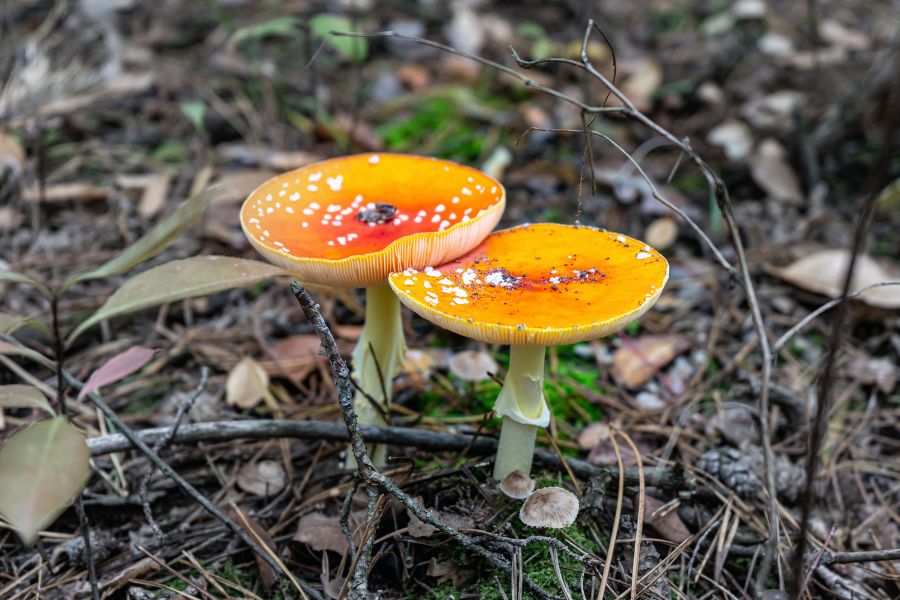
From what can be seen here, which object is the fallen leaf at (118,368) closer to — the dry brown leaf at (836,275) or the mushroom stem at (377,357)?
the mushroom stem at (377,357)

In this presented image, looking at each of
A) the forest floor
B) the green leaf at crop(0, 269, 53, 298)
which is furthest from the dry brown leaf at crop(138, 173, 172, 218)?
the green leaf at crop(0, 269, 53, 298)

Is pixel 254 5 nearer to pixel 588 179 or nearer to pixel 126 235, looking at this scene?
pixel 126 235

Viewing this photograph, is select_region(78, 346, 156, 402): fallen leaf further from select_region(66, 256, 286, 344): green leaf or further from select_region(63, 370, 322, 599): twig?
select_region(63, 370, 322, 599): twig

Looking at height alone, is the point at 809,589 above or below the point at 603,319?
below

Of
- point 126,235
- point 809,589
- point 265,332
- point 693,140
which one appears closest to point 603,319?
point 809,589

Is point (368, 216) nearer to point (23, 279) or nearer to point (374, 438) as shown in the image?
point (374, 438)

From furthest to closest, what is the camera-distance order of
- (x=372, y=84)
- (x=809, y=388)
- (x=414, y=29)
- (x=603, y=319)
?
(x=414, y=29), (x=372, y=84), (x=809, y=388), (x=603, y=319)
